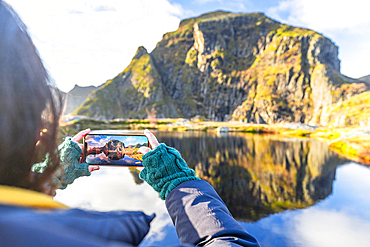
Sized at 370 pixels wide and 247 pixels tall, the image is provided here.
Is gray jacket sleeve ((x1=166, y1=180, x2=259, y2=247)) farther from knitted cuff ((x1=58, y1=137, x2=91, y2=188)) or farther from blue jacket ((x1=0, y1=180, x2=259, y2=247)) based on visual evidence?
knitted cuff ((x1=58, y1=137, x2=91, y2=188))

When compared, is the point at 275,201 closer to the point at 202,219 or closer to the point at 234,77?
the point at 202,219

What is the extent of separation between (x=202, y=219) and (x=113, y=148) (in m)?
1.84

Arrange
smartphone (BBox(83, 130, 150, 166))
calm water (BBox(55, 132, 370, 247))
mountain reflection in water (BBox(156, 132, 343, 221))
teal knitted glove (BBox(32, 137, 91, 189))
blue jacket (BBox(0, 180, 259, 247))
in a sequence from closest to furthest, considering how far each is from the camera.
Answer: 1. blue jacket (BBox(0, 180, 259, 247))
2. teal knitted glove (BBox(32, 137, 91, 189))
3. smartphone (BBox(83, 130, 150, 166))
4. calm water (BBox(55, 132, 370, 247))
5. mountain reflection in water (BBox(156, 132, 343, 221))

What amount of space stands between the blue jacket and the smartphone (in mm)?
1000

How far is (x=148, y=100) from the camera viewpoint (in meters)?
138

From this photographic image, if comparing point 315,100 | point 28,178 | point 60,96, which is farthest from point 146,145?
point 315,100

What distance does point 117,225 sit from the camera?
119 centimetres

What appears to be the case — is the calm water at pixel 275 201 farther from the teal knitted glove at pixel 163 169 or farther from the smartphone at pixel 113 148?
the teal knitted glove at pixel 163 169

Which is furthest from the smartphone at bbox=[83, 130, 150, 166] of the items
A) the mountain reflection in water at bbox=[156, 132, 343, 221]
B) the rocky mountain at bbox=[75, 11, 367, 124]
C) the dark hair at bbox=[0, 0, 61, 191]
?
the rocky mountain at bbox=[75, 11, 367, 124]

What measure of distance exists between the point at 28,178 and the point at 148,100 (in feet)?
459

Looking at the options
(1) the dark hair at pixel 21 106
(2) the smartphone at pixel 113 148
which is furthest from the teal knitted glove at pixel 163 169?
(1) the dark hair at pixel 21 106

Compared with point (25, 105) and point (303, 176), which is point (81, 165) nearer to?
point (25, 105)

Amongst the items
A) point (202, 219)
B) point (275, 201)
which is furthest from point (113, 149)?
point (275, 201)

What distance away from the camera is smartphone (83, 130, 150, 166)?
2.52 metres
